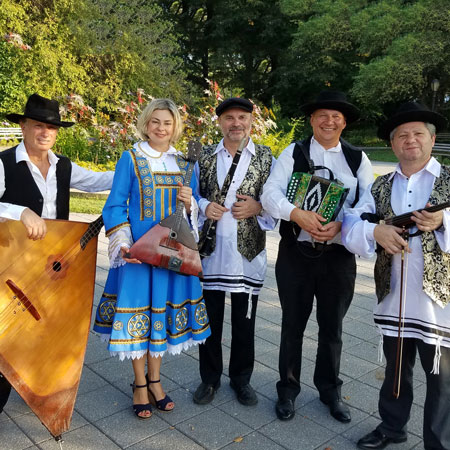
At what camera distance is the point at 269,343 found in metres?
4.30

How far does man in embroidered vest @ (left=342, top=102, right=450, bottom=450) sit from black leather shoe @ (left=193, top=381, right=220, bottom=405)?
120 centimetres

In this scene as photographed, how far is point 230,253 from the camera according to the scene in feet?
10.6

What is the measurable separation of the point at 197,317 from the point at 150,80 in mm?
16982

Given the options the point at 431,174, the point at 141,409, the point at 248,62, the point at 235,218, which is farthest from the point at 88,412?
the point at 248,62

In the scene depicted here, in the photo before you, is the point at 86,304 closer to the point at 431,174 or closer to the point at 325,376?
the point at 325,376

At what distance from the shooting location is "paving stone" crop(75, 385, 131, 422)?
3137mm

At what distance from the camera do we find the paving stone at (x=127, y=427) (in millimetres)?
2879

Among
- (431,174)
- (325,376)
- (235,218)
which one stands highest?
(431,174)

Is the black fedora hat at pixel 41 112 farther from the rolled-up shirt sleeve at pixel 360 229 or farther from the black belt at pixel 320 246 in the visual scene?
the rolled-up shirt sleeve at pixel 360 229

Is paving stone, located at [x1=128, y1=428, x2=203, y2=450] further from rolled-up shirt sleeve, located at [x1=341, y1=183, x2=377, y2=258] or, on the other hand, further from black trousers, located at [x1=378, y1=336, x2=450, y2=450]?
rolled-up shirt sleeve, located at [x1=341, y1=183, x2=377, y2=258]

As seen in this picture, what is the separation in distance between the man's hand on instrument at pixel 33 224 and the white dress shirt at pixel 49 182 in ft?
0.11

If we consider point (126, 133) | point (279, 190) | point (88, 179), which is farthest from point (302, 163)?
point (126, 133)

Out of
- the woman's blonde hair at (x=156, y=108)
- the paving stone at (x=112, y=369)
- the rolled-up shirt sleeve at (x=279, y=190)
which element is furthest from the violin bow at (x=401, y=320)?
the paving stone at (x=112, y=369)

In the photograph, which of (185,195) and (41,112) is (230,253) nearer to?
(185,195)
